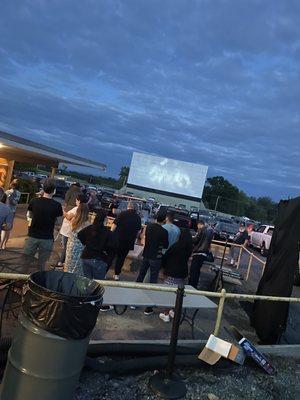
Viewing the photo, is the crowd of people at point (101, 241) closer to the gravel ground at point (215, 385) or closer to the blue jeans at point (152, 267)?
the blue jeans at point (152, 267)

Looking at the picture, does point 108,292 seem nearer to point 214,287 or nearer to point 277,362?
point 277,362

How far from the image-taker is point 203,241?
9.48m

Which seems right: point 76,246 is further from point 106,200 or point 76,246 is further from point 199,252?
point 106,200

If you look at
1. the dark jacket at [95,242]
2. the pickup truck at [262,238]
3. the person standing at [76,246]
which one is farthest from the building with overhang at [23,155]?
the pickup truck at [262,238]

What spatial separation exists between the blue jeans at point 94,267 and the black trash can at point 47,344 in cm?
316

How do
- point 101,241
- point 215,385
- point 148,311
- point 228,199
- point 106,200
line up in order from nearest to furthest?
point 215,385
point 101,241
point 148,311
point 106,200
point 228,199

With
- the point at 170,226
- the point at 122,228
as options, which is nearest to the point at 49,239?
the point at 122,228

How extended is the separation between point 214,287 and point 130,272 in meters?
2.29

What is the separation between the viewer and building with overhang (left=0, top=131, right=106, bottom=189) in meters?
14.1

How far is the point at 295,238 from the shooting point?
699 centimetres

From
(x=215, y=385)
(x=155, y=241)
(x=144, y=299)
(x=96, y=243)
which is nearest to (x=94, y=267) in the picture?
(x=96, y=243)

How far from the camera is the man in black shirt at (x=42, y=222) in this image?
722 cm

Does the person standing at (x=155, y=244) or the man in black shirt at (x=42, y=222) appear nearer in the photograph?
the man in black shirt at (x=42, y=222)

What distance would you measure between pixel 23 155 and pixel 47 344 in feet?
63.6
